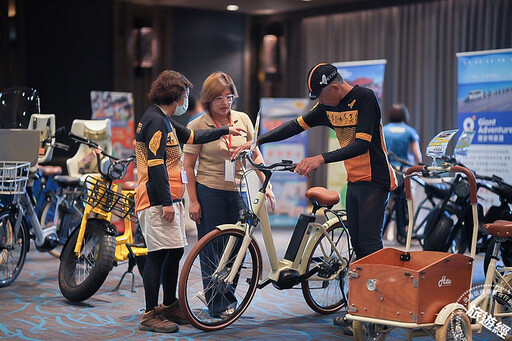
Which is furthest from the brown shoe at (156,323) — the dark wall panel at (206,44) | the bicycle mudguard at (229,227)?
the dark wall panel at (206,44)

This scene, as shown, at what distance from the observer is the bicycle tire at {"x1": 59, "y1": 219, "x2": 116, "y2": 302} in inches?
181

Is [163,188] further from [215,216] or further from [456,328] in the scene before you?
[456,328]

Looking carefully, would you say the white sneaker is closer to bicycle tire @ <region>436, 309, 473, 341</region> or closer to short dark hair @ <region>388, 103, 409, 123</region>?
bicycle tire @ <region>436, 309, 473, 341</region>

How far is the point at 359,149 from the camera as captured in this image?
12.0 feet

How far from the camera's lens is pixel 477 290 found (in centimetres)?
343

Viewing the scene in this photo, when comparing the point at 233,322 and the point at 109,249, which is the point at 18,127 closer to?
the point at 109,249

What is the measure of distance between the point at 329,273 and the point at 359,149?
3.09 ft

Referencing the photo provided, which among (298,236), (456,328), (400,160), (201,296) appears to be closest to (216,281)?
(201,296)

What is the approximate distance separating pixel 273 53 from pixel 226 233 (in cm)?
815

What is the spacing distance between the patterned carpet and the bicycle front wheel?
10cm

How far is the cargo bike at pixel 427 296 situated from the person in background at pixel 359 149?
0.38 meters

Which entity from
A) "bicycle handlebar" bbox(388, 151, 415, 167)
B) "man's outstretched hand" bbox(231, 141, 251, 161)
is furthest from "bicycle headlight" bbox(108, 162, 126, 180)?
"bicycle handlebar" bbox(388, 151, 415, 167)

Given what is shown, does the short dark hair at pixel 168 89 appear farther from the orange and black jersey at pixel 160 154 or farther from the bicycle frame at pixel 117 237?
the bicycle frame at pixel 117 237

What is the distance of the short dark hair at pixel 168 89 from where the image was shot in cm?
396
